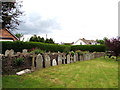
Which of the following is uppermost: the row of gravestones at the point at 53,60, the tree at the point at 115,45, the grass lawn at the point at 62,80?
the tree at the point at 115,45

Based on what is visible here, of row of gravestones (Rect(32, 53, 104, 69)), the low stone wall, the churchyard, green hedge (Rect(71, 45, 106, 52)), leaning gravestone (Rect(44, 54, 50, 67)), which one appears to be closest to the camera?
the churchyard

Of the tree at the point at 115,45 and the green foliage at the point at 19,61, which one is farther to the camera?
the tree at the point at 115,45

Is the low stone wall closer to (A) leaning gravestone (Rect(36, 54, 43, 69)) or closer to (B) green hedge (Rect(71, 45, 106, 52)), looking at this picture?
(A) leaning gravestone (Rect(36, 54, 43, 69))

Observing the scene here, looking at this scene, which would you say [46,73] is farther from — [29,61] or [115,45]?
[115,45]

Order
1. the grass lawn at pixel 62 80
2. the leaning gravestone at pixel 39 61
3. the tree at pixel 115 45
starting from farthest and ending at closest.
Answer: the tree at pixel 115 45, the leaning gravestone at pixel 39 61, the grass lawn at pixel 62 80

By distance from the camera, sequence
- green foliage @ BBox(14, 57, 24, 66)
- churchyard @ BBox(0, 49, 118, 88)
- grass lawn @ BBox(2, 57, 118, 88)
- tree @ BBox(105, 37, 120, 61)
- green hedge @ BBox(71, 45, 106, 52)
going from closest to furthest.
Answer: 1. grass lawn @ BBox(2, 57, 118, 88)
2. churchyard @ BBox(0, 49, 118, 88)
3. green foliage @ BBox(14, 57, 24, 66)
4. tree @ BBox(105, 37, 120, 61)
5. green hedge @ BBox(71, 45, 106, 52)

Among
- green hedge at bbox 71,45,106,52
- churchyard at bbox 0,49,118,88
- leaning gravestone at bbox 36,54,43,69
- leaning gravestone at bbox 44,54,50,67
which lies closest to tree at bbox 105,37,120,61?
churchyard at bbox 0,49,118,88

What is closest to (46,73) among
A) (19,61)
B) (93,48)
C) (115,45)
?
(19,61)

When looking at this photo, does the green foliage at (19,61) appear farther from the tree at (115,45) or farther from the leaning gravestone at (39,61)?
the tree at (115,45)

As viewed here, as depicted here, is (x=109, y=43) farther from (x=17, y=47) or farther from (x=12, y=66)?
(x=12, y=66)

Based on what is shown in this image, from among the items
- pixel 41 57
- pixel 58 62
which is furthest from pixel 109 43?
pixel 41 57

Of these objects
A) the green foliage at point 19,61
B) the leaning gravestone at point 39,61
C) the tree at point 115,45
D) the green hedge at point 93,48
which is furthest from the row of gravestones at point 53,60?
the green hedge at point 93,48

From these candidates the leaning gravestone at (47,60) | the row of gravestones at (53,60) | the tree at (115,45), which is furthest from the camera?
the tree at (115,45)

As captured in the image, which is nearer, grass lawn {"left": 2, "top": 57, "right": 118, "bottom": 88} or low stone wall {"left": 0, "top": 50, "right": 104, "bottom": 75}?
grass lawn {"left": 2, "top": 57, "right": 118, "bottom": 88}
